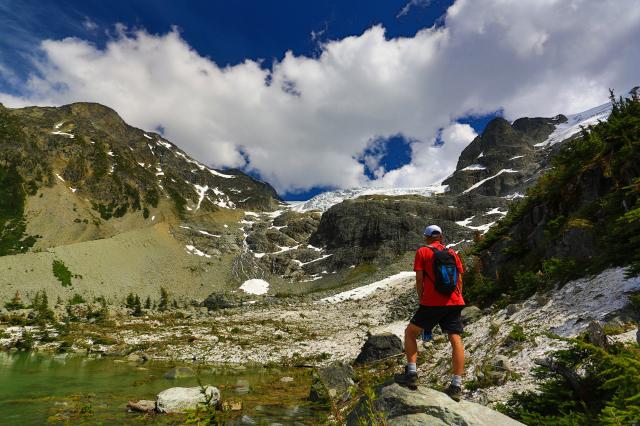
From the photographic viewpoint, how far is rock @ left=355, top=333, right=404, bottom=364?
19375 millimetres

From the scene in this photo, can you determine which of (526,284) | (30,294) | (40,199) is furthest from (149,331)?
(40,199)

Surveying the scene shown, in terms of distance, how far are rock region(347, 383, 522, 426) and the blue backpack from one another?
1.88 meters

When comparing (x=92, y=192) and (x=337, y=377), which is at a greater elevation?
(x=92, y=192)

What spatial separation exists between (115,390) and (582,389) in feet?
59.6

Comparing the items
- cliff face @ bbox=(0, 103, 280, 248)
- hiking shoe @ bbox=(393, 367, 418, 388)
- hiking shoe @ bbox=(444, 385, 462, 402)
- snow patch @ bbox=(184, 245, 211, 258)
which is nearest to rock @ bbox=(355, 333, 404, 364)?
hiking shoe @ bbox=(393, 367, 418, 388)

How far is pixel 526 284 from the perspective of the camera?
16109mm

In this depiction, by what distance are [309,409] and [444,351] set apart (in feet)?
19.6

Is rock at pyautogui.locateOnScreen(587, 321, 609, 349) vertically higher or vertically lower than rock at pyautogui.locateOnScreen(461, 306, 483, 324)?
higher

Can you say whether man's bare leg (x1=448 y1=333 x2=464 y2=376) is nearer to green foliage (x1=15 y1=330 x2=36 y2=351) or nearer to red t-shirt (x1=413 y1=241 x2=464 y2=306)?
red t-shirt (x1=413 y1=241 x2=464 y2=306)

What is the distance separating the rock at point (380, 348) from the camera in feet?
63.6

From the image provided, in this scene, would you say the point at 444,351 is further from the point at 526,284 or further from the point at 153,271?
the point at 153,271

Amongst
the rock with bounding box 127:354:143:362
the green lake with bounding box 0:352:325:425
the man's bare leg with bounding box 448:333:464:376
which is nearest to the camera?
the man's bare leg with bounding box 448:333:464:376

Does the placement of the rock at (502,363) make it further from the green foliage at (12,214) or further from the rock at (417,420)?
the green foliage at (12,214)

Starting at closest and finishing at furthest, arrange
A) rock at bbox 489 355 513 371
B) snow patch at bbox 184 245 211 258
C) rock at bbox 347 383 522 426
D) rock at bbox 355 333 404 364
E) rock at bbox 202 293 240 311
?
rock at bbox 347 383 522 426 < rock at bbox 489 355 513 371 < rock at bbox 355 333 404 364 < rock at bbox 202 293 240 311 < snow patch at bbox 184 245 211 258
